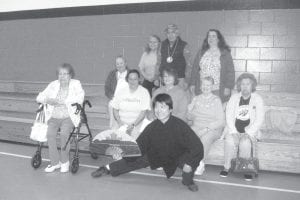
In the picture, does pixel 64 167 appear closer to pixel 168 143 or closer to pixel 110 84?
pixel 168 143

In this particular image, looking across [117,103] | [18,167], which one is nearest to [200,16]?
[117,103]

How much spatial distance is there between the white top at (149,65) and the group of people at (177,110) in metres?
0.02

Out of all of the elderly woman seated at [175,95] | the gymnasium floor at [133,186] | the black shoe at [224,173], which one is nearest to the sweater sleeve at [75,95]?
the gymnasium floor at [133,186]

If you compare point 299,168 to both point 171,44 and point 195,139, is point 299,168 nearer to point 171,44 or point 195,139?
point 195,139

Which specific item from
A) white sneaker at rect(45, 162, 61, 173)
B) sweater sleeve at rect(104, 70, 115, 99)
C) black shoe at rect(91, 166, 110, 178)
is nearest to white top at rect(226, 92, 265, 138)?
black shoe at rect(91, 166, 110, 178)

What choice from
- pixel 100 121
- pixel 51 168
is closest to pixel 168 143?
pixel 51 168

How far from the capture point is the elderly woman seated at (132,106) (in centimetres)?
386

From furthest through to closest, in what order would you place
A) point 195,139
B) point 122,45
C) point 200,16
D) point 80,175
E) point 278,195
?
point 122,45 → point 200,16 → point 80,175 → point 195,139 → point 278,195

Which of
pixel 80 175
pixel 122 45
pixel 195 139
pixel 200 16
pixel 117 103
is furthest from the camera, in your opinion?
pixel 122 45

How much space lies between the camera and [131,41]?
521cm

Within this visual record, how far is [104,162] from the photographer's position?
409 cm

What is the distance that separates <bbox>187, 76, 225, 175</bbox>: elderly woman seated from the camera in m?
3.69

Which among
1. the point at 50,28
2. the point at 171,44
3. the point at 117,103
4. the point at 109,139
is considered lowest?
the point at 109,139

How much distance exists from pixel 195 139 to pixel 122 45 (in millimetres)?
2488
